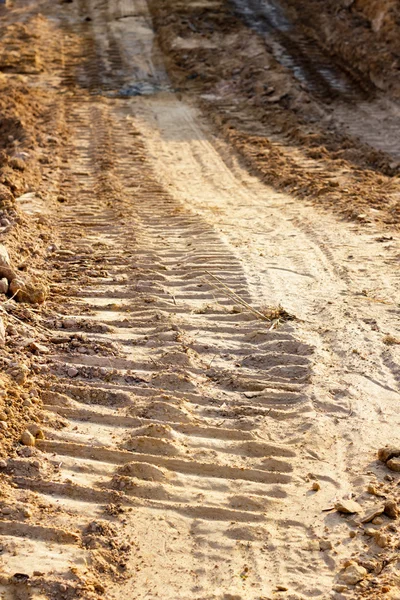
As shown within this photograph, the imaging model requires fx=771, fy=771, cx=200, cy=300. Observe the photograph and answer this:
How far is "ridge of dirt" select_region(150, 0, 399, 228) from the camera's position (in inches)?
383

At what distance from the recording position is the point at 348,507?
172 inches

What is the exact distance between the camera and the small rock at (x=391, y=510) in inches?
170

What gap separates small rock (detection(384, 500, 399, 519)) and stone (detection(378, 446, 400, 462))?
43cm

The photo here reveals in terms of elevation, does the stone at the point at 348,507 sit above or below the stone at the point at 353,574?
below

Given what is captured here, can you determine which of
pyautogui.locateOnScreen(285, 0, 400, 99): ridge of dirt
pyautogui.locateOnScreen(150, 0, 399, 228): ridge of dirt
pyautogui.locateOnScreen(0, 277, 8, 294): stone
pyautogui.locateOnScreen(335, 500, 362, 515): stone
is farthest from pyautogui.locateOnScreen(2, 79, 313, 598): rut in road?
pyautogui.locateOnScreen(285, 0, 400, 99): ridge of dirt

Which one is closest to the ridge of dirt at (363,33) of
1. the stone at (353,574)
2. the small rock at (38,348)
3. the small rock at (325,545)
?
the small rock at (38,348)

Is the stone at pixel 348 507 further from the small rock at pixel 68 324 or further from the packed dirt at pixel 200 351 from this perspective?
the small rock at pixel 68 324

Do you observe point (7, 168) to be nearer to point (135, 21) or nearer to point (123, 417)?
point (123, 417)

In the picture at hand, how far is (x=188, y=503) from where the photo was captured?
4.45 m

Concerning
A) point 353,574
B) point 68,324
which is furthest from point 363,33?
point 353,574

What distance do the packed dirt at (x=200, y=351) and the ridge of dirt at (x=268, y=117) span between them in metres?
0.06

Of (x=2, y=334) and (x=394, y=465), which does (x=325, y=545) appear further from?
(x=2, y=334)

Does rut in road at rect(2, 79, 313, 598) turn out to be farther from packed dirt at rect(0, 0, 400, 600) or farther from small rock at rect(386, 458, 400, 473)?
small rock at rect(386, 458, 400, 473)

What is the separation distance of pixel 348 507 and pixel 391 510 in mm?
237
